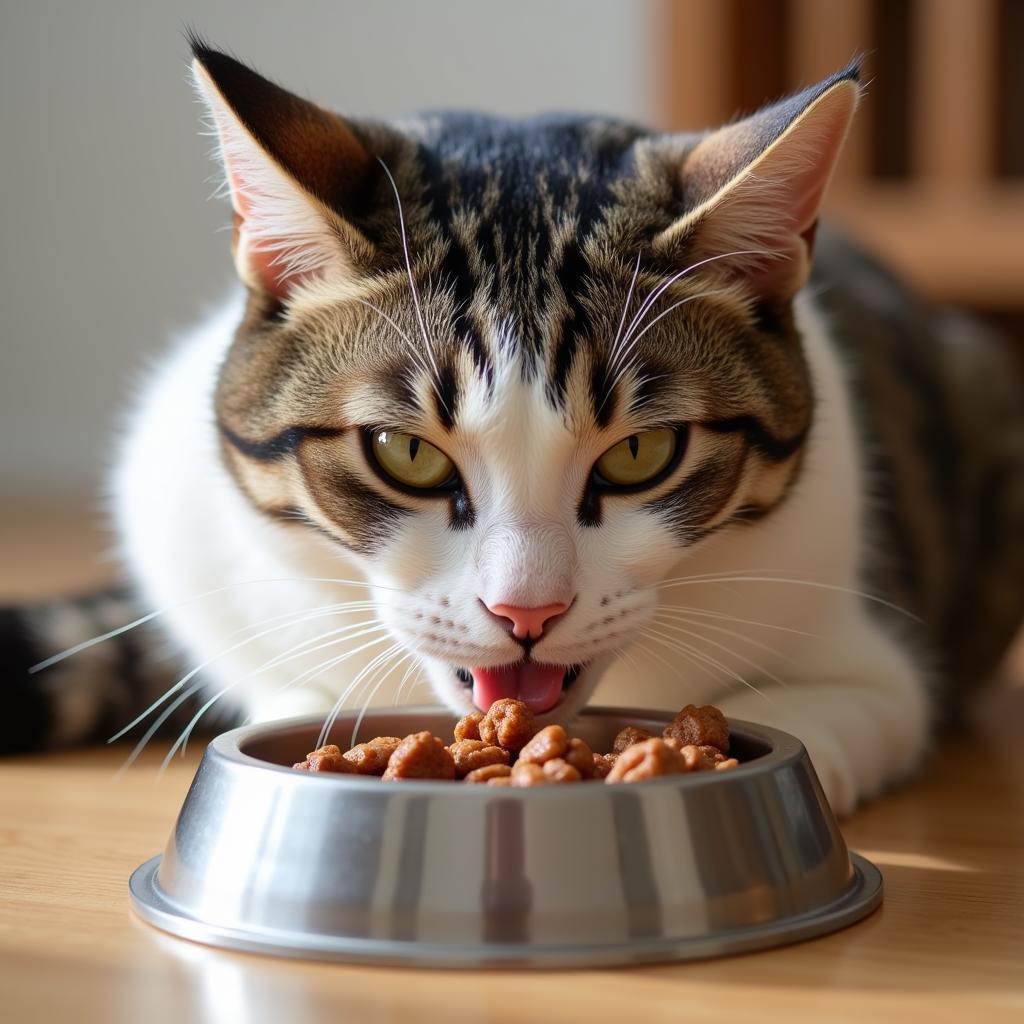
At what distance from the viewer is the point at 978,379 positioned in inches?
92.1

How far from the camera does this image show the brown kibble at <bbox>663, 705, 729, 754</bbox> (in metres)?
1.19

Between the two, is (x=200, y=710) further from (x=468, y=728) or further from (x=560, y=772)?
(x=560, y=772)

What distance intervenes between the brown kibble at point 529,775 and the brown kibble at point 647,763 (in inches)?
1.8

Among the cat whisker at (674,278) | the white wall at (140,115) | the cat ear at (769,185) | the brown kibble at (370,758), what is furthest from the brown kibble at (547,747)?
the white wall at (140,115)

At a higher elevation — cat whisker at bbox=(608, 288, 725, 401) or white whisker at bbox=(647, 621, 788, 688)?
cat whisker at bbox=(608, 288, 725, 401)

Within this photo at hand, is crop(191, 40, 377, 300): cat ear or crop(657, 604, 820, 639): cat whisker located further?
crop(657, 604, 820, 639): cat whisker

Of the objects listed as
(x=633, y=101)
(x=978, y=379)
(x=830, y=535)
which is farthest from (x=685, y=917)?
(x=633, y=101)

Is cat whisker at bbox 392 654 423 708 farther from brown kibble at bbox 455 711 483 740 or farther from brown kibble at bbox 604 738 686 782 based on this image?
brown kibble at bbox 604 738 686 782

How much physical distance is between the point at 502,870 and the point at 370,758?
198 mm

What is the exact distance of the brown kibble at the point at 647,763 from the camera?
1.06 m

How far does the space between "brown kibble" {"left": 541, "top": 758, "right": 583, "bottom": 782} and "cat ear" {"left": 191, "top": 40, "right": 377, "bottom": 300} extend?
486 mm

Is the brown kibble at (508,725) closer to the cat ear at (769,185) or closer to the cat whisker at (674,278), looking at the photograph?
the cat whisker at (674,278)

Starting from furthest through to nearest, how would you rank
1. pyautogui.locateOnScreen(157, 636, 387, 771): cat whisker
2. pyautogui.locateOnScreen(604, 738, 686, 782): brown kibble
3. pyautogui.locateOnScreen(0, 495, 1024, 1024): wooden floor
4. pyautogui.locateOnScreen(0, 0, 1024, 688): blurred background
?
pyautogui.locateOnScreen(0, 0, 1024, 688): blurred background
pyautogui.locateOnScreen(157, 636, 387, 771): cat whisker
pyautogui.locateOnScreen(604, 738, 686, 782): brown kibble
pyautogui.locateOnScreen(0, 495, 1024, 1024): wooden floor

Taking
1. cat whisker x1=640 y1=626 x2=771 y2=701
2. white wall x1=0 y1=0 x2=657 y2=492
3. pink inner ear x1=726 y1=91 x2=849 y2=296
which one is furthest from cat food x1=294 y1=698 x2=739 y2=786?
white wall x1=0 y1=0 x2=657 y2=492
